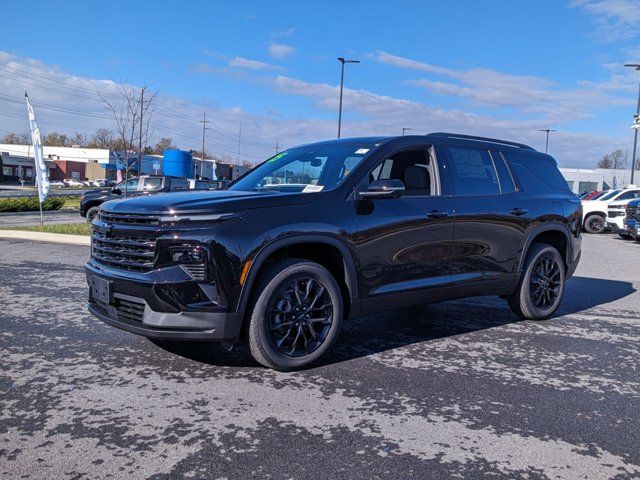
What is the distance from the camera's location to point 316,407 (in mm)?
3578

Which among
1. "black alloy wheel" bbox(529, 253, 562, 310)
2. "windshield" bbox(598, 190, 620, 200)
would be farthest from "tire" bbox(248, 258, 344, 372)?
"windshield" bbox(598, 190, 620, 200)

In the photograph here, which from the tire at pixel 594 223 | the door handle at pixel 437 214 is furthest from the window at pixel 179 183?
the tire at pixel 594 223

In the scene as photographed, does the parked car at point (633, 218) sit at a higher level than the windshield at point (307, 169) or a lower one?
lower

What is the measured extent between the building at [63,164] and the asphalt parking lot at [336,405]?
94.2 meters

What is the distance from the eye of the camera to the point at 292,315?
4223 mm

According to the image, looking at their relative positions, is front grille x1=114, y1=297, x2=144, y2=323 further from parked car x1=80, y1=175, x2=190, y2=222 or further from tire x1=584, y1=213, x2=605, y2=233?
tire x1=584, y1=213, x2=605, y2=233

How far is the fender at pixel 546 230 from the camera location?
5.95 meters

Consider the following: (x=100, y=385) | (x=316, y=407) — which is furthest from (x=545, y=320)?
(x=100, y=385)

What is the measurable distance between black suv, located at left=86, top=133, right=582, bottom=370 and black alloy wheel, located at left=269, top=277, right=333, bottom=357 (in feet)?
0.03

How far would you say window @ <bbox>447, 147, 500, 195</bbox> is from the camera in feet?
17.6

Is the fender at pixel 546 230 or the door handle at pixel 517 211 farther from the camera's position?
the fender at pixel 546 230

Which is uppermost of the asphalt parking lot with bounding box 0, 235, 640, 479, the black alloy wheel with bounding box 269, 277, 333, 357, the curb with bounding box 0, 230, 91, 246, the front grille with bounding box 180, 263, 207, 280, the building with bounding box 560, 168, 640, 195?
the building with bounding box 560, 168, 640, 195

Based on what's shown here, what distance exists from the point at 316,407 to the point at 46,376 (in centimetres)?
198

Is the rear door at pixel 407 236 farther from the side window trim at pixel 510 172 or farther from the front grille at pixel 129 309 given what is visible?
the front grille at pixel 129 309
